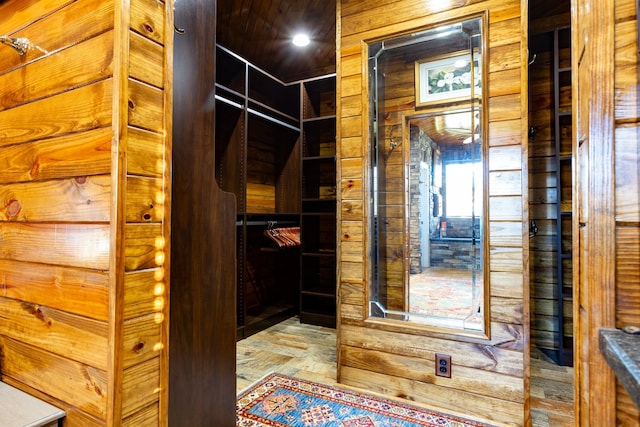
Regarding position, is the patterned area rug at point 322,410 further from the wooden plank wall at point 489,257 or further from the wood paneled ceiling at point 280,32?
the wood paneled ceiling at point 280,32

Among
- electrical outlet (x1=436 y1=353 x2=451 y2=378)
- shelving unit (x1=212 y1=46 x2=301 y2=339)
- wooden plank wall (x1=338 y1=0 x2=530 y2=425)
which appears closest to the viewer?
wooden plank wall (x1=338 y1=0 x2=530 y2=425)

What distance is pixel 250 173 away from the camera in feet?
11.9

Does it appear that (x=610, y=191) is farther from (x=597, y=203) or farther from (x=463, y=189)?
→ (x=463, y=189)

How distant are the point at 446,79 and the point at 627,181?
5.69ft

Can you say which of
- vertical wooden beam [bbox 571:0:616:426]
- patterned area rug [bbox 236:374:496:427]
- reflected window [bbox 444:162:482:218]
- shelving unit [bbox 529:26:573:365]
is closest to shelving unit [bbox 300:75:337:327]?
patterned area rug [bbox 236:374:496:427]


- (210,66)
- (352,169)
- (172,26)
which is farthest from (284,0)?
(172,26)

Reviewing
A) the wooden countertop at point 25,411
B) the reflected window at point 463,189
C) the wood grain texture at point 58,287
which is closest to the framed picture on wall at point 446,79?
the reflected window at point 463,189

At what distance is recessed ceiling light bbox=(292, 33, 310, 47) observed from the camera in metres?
3.20

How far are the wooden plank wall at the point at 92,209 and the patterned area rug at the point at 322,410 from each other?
1008 millimetres

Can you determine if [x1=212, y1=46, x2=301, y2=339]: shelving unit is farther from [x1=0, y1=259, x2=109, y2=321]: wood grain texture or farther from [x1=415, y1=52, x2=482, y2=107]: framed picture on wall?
[x1=0, y1=259, x2=109, y2=321]: wood grain texture

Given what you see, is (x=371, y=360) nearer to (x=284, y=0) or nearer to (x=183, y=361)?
(x=183, y=361)

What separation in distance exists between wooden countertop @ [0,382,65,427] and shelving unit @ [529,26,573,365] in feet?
10.3

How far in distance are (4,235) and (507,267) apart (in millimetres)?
2313

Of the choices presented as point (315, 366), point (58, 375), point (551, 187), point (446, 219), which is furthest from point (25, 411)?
point (551, 187)
